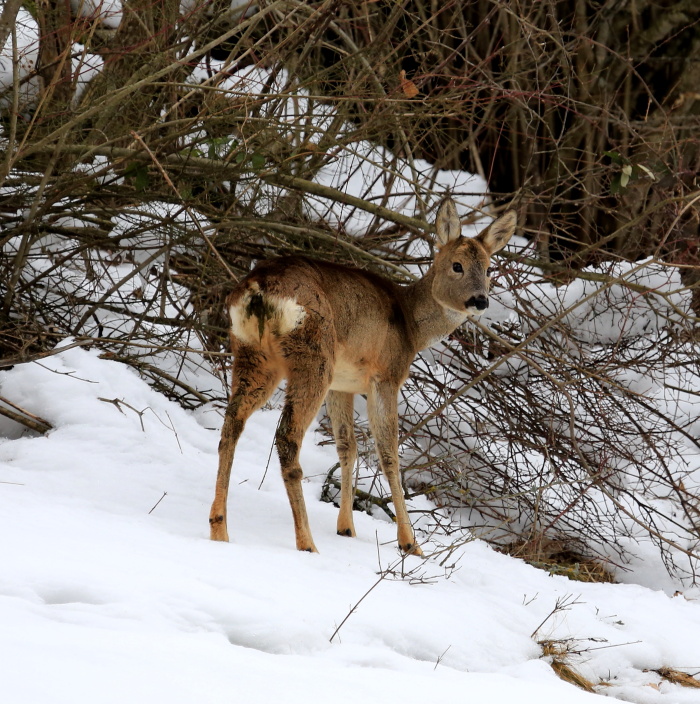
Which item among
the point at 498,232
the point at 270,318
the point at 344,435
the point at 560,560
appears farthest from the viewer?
the point at 560,560

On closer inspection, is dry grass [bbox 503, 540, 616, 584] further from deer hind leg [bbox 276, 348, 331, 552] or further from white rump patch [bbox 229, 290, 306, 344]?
white rump patch [bbox 229, 290, 306, 344]

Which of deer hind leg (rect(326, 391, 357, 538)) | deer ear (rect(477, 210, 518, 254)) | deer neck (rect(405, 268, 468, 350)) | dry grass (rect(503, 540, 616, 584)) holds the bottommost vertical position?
dry grass (rect(503, 540, 616, 584))

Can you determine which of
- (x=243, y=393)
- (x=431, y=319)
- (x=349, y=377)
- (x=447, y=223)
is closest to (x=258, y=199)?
(x=447, y=223)

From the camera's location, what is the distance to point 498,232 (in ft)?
21.2

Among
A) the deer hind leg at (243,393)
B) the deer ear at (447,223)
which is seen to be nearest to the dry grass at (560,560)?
the deer ear at (447,223)

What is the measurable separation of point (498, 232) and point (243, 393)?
7.56 ft

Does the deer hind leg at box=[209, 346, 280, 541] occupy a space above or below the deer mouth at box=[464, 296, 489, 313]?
below

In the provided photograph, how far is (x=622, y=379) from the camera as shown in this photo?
8.24m

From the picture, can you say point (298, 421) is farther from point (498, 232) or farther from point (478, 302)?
point (498, 232)

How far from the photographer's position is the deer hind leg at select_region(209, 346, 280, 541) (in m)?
5.04

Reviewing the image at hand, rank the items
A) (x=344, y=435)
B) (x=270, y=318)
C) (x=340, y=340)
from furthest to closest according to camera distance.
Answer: (x=344, y=435) < (x=340, y=340) < (x=270, y=318)

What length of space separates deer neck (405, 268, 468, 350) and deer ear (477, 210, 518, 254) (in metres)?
0.46

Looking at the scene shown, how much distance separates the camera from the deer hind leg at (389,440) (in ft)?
19.2

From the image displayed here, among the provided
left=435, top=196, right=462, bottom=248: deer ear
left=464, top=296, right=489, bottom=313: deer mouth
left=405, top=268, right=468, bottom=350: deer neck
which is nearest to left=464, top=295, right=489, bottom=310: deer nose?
left=464, top=296, right=489, bottom=313: deer mouth
